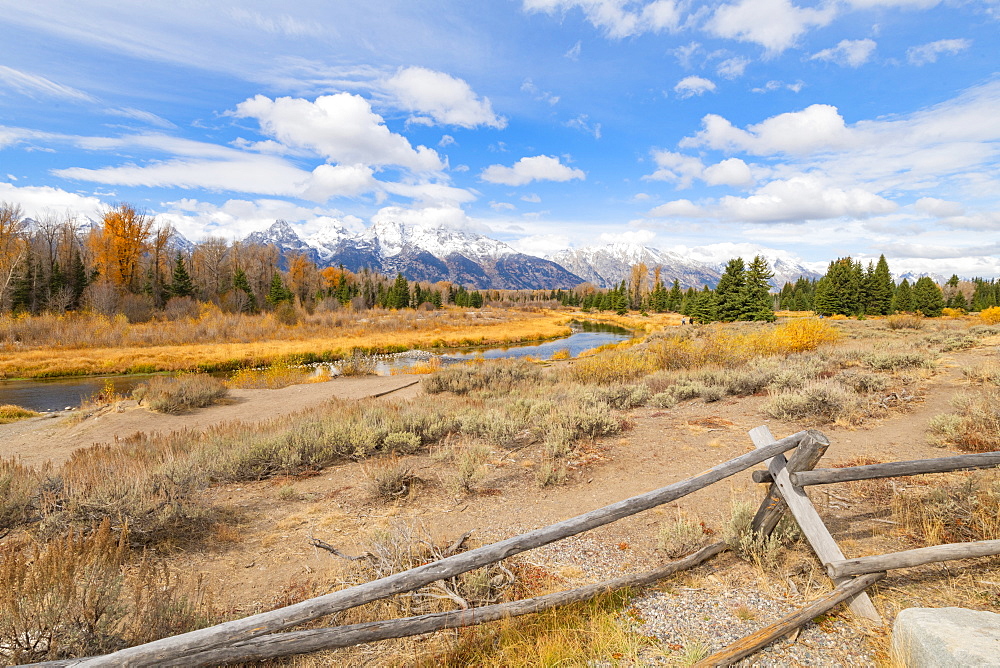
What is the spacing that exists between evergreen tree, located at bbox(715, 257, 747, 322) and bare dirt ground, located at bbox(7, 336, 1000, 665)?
3398cm

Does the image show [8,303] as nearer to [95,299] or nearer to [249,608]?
[95,299]

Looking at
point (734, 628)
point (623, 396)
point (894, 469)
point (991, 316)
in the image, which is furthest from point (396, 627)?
point (991, 316)

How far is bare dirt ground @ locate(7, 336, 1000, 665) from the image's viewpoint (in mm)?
4492

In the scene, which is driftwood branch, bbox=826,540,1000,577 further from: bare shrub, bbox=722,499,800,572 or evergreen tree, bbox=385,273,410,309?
evergreen tree, bbox=385,273,410,309

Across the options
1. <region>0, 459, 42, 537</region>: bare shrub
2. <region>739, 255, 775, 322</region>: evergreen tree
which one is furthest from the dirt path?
<region>739, 255, 775, 322</region>: evergreen tree

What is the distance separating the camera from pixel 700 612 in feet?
11.7

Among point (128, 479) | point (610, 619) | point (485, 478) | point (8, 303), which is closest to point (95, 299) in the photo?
point (8, 303)

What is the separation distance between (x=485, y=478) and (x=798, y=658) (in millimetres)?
4746

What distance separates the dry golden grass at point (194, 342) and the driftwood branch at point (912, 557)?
2950cm

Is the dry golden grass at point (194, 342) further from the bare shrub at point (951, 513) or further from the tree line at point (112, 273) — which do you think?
the bare shrub at point (951, 513)

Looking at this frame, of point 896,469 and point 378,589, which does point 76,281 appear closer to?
point 378,589

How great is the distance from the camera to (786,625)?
10.4 ft

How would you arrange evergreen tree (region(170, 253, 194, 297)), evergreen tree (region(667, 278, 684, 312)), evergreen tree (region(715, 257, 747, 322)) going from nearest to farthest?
evergreen tree (region(715, 257, 747, 322)) < evergreen tree (region(170, 253, 194, 297)) < evergreen tree (region(667, 278, 684, 312))

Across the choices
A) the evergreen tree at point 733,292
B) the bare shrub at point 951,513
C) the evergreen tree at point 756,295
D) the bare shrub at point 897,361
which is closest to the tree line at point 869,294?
the evergreen tree at point 756,295
